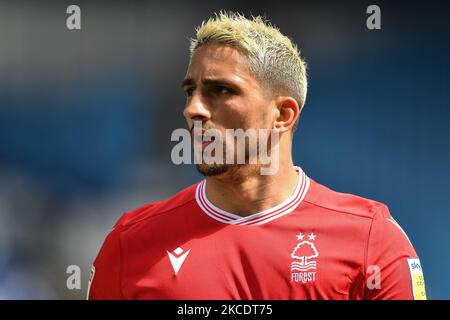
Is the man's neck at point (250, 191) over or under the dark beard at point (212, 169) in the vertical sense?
under

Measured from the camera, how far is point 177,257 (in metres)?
2.38

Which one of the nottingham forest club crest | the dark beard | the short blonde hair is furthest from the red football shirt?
the short blonde hair

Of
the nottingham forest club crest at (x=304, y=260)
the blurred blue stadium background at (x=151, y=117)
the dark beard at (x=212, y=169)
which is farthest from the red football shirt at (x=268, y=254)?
the blurred blue stadium background at (x=151, y=117)

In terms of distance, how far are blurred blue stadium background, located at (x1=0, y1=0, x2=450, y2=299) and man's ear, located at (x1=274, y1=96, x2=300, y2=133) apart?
2624mm

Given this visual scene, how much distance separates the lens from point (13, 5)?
18.1 feet

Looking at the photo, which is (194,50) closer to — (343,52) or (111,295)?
(111,295)

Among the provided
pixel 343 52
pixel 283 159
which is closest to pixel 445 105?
pixel 343 52

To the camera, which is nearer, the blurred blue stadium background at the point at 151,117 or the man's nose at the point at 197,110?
the man's nose at the point at 197,110

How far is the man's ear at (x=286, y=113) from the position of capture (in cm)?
245

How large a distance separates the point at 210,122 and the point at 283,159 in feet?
1.21
